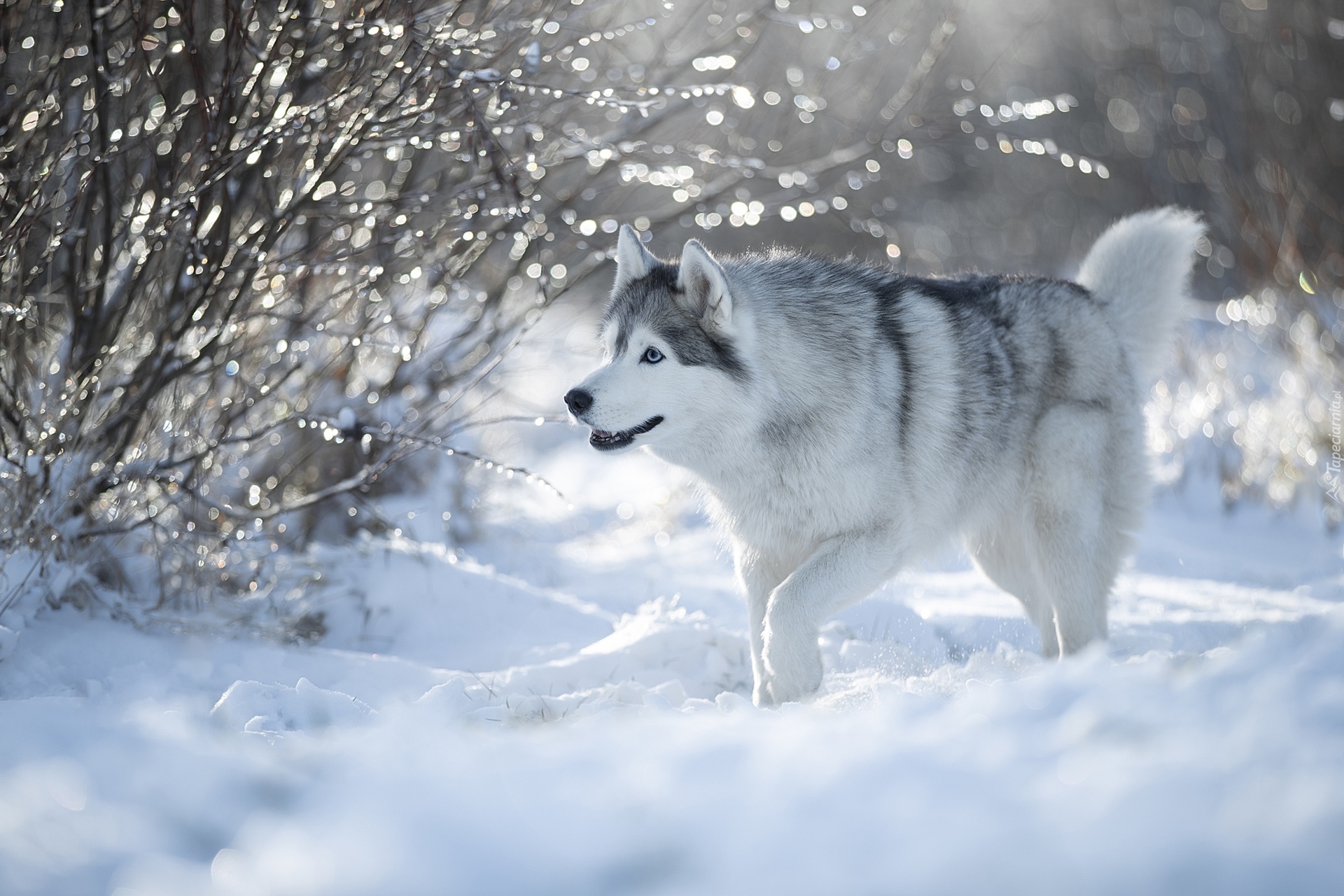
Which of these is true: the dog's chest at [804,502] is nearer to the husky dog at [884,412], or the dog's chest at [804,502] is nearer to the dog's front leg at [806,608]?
the husky dog at [884,412]

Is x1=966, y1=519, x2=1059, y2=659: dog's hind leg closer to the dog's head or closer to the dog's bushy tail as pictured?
the dog's bushy tail

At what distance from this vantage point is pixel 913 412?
348cm

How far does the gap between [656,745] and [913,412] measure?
74.4 inches

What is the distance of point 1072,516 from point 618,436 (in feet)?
5.93

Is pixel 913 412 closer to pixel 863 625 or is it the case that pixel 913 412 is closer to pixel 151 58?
pixel 863 625

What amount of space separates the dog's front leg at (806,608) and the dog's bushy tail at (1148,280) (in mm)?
1667

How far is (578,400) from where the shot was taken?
3135 millimetres

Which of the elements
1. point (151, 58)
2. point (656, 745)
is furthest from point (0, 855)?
point (151, 58)

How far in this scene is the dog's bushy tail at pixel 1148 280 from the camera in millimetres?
3979

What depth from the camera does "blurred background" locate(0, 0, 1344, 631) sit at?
3.47 meters

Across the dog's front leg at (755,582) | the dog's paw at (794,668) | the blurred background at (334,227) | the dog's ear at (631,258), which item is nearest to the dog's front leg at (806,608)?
the dog's paw at (794,668)
